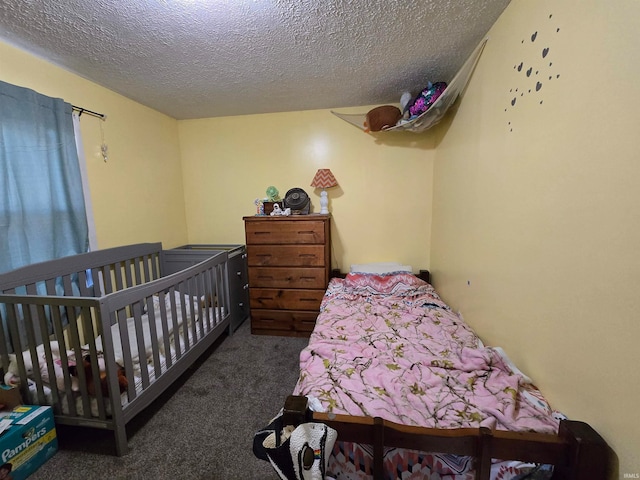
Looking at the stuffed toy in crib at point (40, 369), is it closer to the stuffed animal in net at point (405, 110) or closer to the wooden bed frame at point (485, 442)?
the wooden bed frame at point (485, 442)

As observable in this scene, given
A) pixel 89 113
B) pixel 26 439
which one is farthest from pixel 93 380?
pixel 89 113

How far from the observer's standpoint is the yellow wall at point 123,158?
1738 millimetres

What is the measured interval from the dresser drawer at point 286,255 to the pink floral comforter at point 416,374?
62 cm

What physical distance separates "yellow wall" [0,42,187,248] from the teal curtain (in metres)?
0.17

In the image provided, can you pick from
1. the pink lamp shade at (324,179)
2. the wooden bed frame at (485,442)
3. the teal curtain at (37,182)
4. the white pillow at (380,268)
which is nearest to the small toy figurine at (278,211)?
the pink lamp shade at (324,179)

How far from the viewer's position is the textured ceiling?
1311mm

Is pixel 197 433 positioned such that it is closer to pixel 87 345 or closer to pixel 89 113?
pixel 87 345

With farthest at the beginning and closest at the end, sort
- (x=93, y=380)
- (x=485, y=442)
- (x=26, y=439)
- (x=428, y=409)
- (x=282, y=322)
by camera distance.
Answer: (x=282, y=322), (x=93, y=380), (x=26, y=439), (x=428, y=409), (x=485, y=442)

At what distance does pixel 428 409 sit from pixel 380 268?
5.44 ft

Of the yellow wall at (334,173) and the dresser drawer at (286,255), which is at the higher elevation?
the yellow wall at (334,173)

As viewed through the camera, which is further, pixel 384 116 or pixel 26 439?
pixel 384 116

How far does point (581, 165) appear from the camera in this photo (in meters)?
0.85

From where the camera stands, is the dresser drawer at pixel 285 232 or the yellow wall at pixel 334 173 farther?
the yellow wall at pixel 334 173

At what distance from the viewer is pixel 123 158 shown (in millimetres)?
2330
